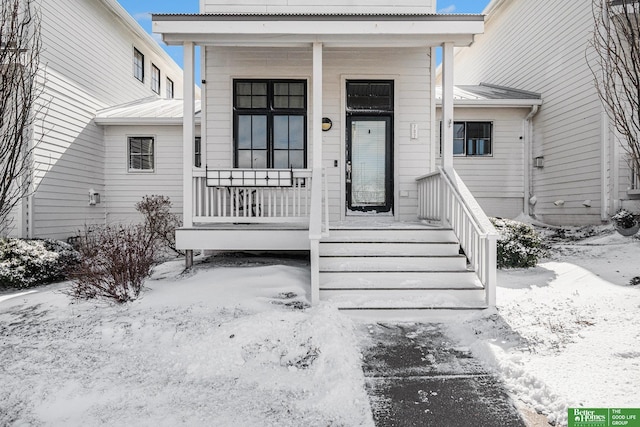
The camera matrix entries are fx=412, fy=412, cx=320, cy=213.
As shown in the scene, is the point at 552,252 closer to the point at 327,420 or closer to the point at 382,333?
the point at 382,333

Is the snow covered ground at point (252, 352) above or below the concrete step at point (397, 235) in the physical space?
below

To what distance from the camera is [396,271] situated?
4.91 meters

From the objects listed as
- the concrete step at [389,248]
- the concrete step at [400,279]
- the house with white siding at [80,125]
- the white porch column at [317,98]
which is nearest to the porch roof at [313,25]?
the white porch column at [317,98]

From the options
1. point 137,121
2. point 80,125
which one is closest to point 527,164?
point 137,121

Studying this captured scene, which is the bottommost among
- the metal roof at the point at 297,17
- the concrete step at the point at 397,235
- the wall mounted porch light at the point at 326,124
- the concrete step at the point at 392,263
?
the concrete step at the point at 392,263

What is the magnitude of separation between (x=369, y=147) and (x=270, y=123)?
179cm

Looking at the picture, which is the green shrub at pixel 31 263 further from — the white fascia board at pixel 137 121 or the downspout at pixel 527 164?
the downspout at pixel 527 164

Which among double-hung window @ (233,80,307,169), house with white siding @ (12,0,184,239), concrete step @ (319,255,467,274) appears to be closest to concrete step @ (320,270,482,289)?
concrete step @ (319,255,467,274)

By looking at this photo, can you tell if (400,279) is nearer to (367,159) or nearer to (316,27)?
(367,159)

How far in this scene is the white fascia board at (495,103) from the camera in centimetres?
987

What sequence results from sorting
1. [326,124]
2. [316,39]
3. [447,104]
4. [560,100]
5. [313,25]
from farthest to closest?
[560,100], [326,124], [447,104], [316,39], [313,25]

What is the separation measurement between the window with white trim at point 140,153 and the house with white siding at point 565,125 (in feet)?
27.5

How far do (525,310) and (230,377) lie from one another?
124 inches

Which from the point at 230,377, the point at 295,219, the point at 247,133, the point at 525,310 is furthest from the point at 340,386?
the point at 247,133
